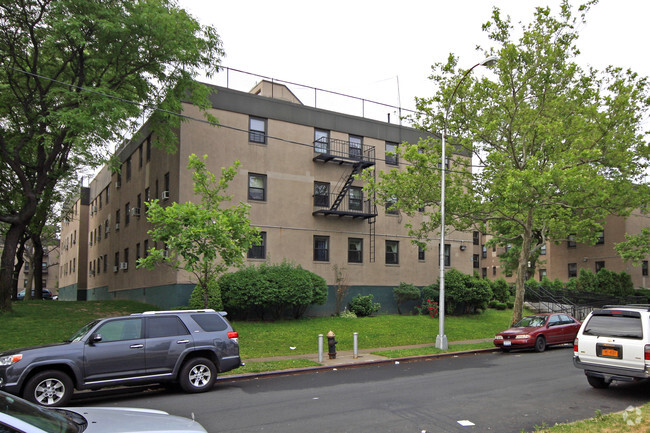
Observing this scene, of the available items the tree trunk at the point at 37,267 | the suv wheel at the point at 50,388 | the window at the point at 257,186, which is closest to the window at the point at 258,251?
the window at the point at 257,186

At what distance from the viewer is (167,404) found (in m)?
9.55

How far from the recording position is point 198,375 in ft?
35.3

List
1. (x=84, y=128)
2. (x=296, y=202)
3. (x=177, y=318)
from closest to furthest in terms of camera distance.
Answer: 1. (x=177, y=318)
2. (x=84, y=128)
3. (x=296, y=202)

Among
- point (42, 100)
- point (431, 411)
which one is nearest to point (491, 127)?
point (431, 411)

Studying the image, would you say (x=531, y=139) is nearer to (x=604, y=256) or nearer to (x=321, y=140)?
(x=321, y=140)

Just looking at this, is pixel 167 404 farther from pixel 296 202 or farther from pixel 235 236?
pixel 296 202

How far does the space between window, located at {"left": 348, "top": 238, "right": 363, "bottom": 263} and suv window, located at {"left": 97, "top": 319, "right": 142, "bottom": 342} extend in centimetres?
1794

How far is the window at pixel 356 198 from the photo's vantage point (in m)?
27.9

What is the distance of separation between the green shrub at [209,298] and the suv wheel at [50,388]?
11303 millimetres

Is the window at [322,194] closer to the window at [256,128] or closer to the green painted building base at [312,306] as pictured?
the window at [256,128]

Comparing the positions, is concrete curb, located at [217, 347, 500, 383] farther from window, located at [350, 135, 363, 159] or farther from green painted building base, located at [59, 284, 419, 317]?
window, located at [350, 135, 363, 159]

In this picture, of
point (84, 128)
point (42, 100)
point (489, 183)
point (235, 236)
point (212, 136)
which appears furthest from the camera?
point (212, 136)

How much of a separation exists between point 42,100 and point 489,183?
60.9 ft

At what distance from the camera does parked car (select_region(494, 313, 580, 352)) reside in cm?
1830
